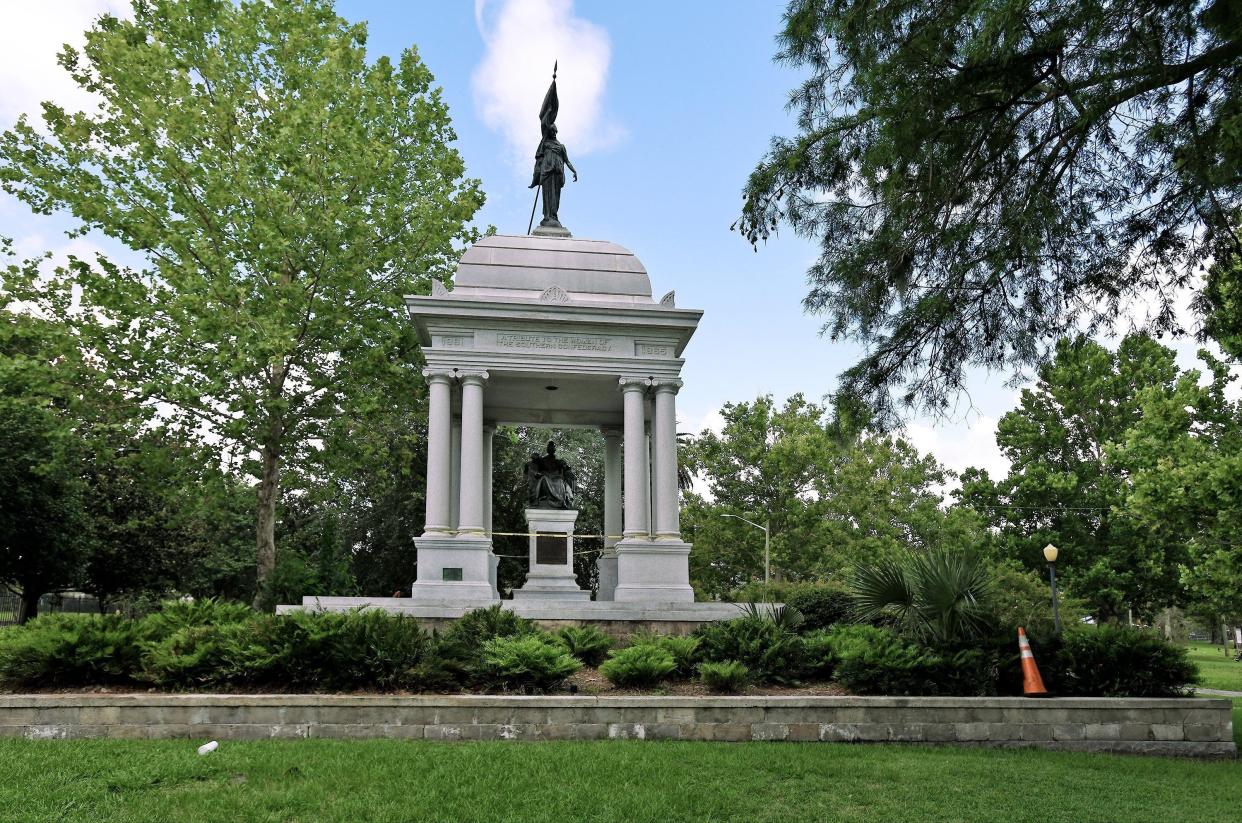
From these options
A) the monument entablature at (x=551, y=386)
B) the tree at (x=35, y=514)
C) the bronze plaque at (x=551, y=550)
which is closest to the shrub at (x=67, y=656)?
the monument entablature at (x=551, y=386)

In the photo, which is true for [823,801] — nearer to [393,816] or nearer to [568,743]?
[568,743]

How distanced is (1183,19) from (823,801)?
265 inches

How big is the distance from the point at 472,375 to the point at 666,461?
3714 mm

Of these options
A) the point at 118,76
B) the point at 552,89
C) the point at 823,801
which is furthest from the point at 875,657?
the point at 118,76

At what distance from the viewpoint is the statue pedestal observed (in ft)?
55.1

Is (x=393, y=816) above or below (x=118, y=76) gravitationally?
below

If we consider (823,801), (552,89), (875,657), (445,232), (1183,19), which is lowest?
(823,801)

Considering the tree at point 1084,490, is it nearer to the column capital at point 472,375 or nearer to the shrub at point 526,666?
the column capital at point 472,375

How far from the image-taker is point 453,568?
15.4 m

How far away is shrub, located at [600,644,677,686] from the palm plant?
8.75ft

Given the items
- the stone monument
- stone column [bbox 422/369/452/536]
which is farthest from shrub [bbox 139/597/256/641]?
the stone monument

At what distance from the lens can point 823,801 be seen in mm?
7387

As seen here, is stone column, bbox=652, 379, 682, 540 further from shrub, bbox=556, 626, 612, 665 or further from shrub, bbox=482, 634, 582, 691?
shrub, bbox=482, 634, 582, 691

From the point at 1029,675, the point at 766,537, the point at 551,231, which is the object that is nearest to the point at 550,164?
the point at 551,231
